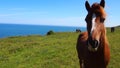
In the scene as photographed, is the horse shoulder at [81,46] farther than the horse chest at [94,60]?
Yes

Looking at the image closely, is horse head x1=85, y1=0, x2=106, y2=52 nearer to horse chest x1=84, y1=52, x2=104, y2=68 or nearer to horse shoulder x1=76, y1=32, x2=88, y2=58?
Answer: horse chest x1=84, y1=52, x2=104, y2=68

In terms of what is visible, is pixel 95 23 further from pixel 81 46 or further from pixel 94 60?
pixel 81 46

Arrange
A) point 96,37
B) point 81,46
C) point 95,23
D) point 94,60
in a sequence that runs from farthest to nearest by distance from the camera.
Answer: point 81,46 → point 94,60 → point 95,23 → point 96,37

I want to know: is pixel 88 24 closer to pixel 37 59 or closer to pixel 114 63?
pixel 114 63

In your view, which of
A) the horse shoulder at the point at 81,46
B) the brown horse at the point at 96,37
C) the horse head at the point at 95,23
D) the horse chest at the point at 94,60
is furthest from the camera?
the horse shoulder at the point at 81,46

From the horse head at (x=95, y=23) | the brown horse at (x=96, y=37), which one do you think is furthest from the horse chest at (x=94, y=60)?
the horse head at (x=95, y=23)

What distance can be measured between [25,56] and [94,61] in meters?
13.9

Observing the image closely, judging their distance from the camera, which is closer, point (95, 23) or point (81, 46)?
point (95, 23)

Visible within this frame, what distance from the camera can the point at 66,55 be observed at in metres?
20.8

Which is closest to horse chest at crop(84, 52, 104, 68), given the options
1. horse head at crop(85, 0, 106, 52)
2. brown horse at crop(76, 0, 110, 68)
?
brown horse at crop(76, 0, 110, 68)

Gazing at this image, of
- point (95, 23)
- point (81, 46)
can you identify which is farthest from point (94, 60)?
point (81, 46)

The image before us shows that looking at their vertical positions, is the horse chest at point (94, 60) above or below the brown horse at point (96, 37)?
below

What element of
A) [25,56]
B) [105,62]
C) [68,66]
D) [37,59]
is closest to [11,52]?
[25,56]

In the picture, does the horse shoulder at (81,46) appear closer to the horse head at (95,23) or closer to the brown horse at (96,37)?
the brown horse at (96,37)
